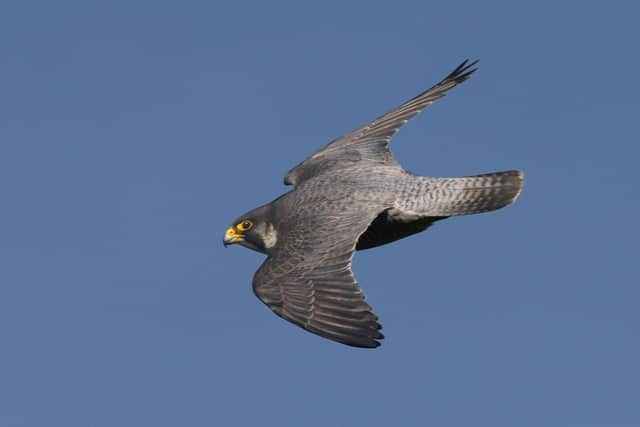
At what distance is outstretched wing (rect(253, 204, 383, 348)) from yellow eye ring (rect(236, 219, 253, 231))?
3.25ft

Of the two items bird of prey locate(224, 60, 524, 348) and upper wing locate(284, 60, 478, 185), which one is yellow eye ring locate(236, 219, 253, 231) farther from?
upper wing locate(284, 60, 478, 185)

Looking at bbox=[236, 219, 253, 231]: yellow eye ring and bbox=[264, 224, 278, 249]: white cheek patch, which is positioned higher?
bbox=[236, 219, 253, 231]: yellow eye ring

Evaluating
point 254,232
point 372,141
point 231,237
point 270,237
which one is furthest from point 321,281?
point 372,141

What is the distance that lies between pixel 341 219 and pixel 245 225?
1.90 m

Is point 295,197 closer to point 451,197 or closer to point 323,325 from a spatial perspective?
point 451,197

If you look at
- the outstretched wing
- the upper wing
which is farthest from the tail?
the upper wing

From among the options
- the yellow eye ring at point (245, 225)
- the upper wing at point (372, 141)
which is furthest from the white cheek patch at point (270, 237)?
the upper wing at point (372, 141)

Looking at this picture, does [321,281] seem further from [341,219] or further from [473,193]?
[473,193]

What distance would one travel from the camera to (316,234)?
47.1ft

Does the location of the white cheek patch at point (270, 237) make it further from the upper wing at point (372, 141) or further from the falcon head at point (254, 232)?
the upper wing at point (372, 141)

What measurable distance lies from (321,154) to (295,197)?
2.00 metres

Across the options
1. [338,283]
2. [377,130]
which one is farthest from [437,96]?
[338,283]

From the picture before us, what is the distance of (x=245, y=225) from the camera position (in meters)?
16.0

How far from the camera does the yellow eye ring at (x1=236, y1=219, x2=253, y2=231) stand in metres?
15.9
